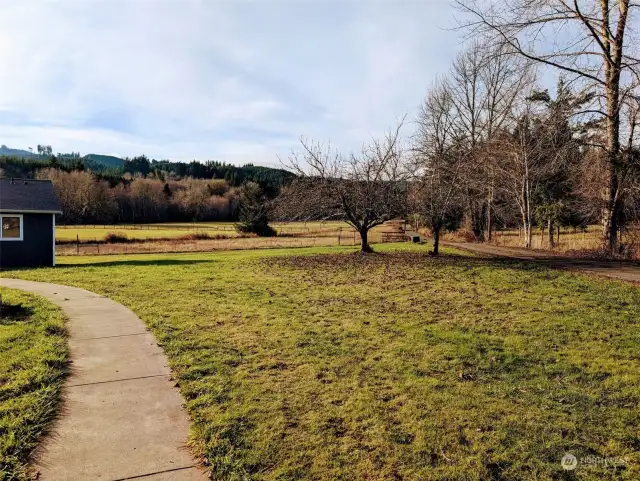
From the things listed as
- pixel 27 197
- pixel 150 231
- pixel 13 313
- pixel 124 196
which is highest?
pixel 124 196

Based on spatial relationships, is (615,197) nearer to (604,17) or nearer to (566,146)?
(566,146)

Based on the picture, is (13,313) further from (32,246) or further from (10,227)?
(10,227)

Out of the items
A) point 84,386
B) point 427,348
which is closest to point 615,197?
point 427,348

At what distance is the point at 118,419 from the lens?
11.6 feet

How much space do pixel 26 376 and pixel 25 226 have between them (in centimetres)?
1415

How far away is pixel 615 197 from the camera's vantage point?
13.0 m

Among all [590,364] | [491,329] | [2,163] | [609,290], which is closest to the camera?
[590,364]

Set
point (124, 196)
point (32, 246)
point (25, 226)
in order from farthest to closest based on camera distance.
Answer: point (124, 196)
point (32, 246)
point (25, 226)

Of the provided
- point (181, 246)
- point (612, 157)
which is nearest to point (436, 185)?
point (612, 157)

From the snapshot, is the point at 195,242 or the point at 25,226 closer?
the point at 25,226

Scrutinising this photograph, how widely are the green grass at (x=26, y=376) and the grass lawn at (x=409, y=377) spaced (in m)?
1.18

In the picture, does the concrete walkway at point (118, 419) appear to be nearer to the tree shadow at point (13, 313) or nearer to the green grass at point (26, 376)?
the green grass at point (26, 376)

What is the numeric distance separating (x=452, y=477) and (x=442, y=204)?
39.8ft

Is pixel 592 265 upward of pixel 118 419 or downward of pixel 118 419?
upward
